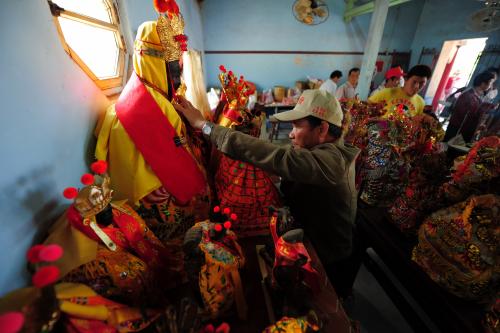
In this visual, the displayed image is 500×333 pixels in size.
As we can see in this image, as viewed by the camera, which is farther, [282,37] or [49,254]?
[282,37]

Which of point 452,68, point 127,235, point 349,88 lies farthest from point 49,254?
point 452,68

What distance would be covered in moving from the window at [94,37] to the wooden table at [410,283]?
5.94 ft

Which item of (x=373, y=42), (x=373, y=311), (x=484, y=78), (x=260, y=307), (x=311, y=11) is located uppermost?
(x=311, y=11)

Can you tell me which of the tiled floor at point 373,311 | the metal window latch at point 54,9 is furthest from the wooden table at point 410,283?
the metal window latch at point 54,9

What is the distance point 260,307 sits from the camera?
808mm

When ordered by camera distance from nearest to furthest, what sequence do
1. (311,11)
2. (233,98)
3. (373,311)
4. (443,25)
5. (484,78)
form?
(233,98) < (373,311) < (484,78) < (443,25) < (311,11)

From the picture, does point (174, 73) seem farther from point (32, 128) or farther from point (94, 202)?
point (94, 202)

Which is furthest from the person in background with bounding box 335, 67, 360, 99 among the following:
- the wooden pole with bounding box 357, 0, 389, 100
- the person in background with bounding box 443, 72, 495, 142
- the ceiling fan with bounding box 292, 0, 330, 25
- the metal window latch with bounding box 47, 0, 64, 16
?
the metal window latch with bounding box 47, 0, 64, 16

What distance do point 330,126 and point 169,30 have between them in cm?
86

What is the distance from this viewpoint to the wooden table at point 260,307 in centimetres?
73

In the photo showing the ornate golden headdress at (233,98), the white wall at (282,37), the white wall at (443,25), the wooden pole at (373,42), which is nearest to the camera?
the ornate golden headdress at (233,98)

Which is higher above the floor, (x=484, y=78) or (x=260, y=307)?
(x=484, y=78)

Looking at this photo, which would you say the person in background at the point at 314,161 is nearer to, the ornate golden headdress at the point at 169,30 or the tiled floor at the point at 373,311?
the ornate golden headdress at the point at 169,30

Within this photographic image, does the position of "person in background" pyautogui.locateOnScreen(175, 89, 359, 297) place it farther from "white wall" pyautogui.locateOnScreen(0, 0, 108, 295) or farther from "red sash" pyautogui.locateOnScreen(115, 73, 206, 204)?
"white wall" pyautogui.locateOnScreen(0, 0, 108, 295)
